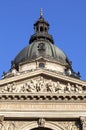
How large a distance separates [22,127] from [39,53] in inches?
745

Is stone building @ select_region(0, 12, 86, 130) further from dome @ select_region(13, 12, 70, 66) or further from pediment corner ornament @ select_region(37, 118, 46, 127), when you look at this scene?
dome @ select_region(13, 12, 70, 66)

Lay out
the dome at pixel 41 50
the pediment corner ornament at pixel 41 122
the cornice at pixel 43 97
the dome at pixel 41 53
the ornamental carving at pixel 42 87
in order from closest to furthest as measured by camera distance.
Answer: the pediment corner ornament at pixel 41 122 < the cornice at pixel 43 97 < the ornamental carving at pixel 42 87 < the dome at pixel 41 53 < the dome at pixel 41 50

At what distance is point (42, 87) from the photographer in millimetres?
27766

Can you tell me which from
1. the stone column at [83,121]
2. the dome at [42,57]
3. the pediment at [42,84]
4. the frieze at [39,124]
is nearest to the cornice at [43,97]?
the pediment at [42,84]

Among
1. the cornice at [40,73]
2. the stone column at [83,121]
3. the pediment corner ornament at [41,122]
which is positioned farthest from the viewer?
the cornice at [40,73]

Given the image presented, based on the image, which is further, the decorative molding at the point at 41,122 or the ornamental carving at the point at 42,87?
the ornamental carving at the point at 42,87

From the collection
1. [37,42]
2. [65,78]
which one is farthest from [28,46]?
[65,78]

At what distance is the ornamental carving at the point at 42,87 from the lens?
27594 mm

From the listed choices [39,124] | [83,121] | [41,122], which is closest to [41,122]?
[41,122]

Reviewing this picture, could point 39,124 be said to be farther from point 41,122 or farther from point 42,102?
point 42,102

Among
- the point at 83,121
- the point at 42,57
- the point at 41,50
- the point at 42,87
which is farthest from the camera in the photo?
the point at 41,50

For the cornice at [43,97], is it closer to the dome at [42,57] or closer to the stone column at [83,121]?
the stone column at [83,121]

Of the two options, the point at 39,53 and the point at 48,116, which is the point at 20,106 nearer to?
the point at 48,116

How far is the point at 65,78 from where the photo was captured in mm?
28203
